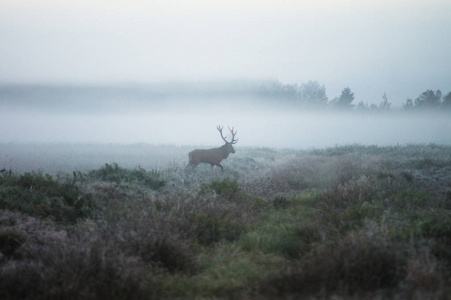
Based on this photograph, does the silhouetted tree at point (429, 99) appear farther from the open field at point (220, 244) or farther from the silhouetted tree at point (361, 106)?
the open field at point (220, 244)

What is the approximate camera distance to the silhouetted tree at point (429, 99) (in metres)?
44.8

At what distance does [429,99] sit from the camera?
4584 cm

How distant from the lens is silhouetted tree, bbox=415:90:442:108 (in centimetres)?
4475

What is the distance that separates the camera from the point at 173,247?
3.67 meters

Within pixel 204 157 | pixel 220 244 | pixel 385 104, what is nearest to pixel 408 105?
pixel 385 104

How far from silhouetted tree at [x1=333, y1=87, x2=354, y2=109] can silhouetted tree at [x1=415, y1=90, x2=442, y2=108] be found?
10030 millimetres

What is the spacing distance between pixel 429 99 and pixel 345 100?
11826 millimetres

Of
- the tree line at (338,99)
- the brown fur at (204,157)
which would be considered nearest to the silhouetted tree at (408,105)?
the tree line at (338,99)

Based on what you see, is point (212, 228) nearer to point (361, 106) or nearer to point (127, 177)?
point (127, 177)

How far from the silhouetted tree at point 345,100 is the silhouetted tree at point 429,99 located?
32.9 ft

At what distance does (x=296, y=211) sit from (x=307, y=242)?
1.93m

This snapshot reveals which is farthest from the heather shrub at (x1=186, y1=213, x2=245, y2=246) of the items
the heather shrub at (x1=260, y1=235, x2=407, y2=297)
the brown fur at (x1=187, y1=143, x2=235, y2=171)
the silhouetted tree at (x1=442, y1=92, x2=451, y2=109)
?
the silhouetted tree at (x1=442, y1=92, x2=451, y2=109)

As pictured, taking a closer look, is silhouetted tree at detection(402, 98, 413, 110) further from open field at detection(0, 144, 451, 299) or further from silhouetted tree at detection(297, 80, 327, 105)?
open field at detection(0, 144, 451, 299)

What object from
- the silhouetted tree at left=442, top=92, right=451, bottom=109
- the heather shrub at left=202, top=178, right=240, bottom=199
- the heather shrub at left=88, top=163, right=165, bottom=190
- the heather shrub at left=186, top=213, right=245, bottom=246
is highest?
the silhouetted tree at left=442, top=92, right=451, bottom=109
